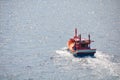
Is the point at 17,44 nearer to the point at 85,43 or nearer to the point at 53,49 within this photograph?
the point at 53,49

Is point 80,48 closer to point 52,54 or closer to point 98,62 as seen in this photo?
point 52,54

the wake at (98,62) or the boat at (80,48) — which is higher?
the boat at (80,48)

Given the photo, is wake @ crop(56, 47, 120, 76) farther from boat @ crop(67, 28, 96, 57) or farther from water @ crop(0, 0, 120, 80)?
boat @ crop(67, 28, 96, 57)

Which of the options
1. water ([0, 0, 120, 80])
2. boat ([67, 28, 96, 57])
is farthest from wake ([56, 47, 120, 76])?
boat ([67, 28, 96, 57])

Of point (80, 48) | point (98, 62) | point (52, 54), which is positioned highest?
point (80, 48)

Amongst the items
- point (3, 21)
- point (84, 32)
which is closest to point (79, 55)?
point (84, 32)

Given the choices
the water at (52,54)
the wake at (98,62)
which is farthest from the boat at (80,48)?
the water at (52,54)

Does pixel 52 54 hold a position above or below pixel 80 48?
below

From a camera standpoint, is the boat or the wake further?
the boat

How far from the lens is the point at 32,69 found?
95.0 metres

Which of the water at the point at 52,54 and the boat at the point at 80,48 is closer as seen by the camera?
the water at the point at 52,54

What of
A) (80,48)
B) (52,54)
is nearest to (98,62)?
(80,48)

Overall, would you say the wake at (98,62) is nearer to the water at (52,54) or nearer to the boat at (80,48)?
the water at (52,54)

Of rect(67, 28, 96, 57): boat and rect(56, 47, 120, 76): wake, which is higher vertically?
rect(67, 28, 96, 57): boat
